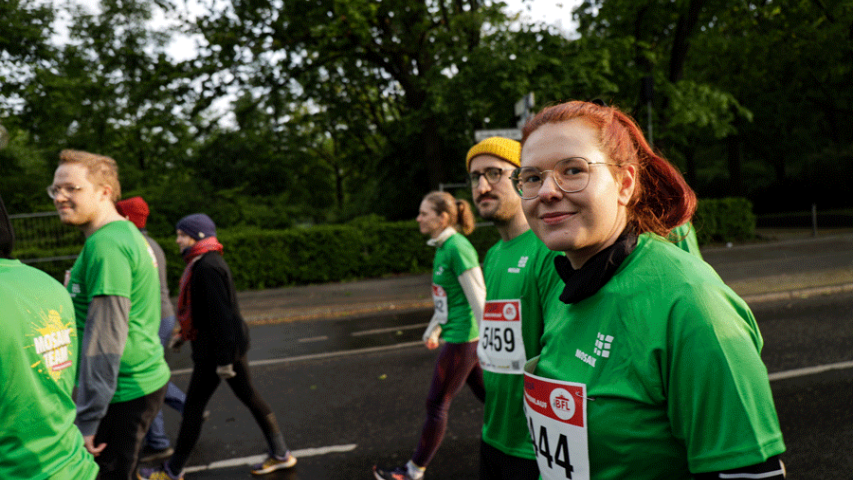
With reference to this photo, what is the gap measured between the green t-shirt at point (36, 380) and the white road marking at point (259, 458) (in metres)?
2.65

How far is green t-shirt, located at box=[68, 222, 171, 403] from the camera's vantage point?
9.33ft

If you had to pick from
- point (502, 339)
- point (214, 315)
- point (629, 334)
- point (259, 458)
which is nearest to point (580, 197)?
point (629, 334)

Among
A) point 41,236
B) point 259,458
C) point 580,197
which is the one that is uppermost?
point 580,197

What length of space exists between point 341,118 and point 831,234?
55.8ft

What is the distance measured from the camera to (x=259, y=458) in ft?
15.2

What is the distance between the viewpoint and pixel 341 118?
20.7m

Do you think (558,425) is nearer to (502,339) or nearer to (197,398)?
(502,339)

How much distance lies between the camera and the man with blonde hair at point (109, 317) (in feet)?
9.03

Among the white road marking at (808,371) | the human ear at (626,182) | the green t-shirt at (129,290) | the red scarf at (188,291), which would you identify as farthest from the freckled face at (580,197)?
the white road marking at (808,371)

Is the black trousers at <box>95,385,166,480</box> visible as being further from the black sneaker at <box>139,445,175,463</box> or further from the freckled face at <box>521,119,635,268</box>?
the freckled face at <box>521,119,635,268</box>

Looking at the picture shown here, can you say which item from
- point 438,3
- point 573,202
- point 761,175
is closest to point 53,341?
point 573,202

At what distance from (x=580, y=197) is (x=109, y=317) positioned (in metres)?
2.42

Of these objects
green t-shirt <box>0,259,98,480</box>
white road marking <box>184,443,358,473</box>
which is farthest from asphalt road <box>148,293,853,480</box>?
green t-shirt <box>0,259,98,480</box>

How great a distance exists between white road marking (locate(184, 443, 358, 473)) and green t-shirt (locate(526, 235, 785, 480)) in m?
3.68
